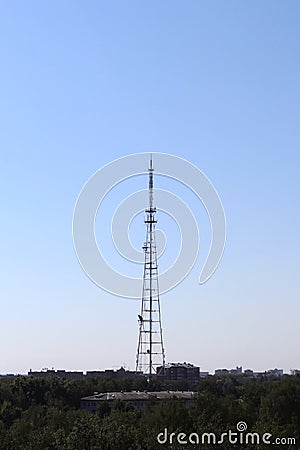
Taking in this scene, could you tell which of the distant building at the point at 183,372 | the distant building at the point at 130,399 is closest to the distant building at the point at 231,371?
the distant building at the point at 183,372

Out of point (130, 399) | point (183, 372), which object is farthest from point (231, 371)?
point (130, 399)

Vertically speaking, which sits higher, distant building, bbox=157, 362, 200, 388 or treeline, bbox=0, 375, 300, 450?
distant building, bbox=157, 362, 200, 388

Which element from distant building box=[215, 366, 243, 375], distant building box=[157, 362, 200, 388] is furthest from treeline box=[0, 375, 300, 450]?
distant building box=[215, 366, 243, 375]

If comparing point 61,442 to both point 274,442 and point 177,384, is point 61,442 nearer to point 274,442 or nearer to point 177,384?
point 274,442

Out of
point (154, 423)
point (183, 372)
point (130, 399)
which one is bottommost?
point (154, 423)

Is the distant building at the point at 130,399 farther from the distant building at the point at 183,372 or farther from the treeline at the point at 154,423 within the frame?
the distant building at the point at 183,372

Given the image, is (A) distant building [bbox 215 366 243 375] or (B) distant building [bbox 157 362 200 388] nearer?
(B) distant building [bbox 157 362 200 388]

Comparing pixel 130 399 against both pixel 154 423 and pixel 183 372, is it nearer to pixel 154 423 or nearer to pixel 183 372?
pixel 154 423

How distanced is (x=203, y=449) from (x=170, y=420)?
635 centimetres

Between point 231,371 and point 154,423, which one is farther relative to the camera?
point 231,371

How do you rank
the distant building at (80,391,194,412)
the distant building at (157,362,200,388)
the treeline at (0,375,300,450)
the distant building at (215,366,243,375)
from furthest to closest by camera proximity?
1. the distant building at (215,366,243,375)
2. the distant building at (157,362,200,388)
3. the distant building at (80,391,194,412)
4. the treeline at (0,375,300,450)

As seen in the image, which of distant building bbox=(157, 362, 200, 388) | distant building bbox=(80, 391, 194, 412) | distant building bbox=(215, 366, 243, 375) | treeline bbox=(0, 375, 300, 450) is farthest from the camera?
distant building bbox=(215, 366, 243, 375)

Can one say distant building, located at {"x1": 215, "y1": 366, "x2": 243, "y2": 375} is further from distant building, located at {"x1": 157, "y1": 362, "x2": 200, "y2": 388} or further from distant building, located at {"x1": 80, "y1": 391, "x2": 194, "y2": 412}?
distant building, located at {"x1": 80, "y1": 391, "x2": 194, "y2": 412}

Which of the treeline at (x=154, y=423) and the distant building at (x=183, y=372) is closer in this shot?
the treeline at (x=154, y=423)
